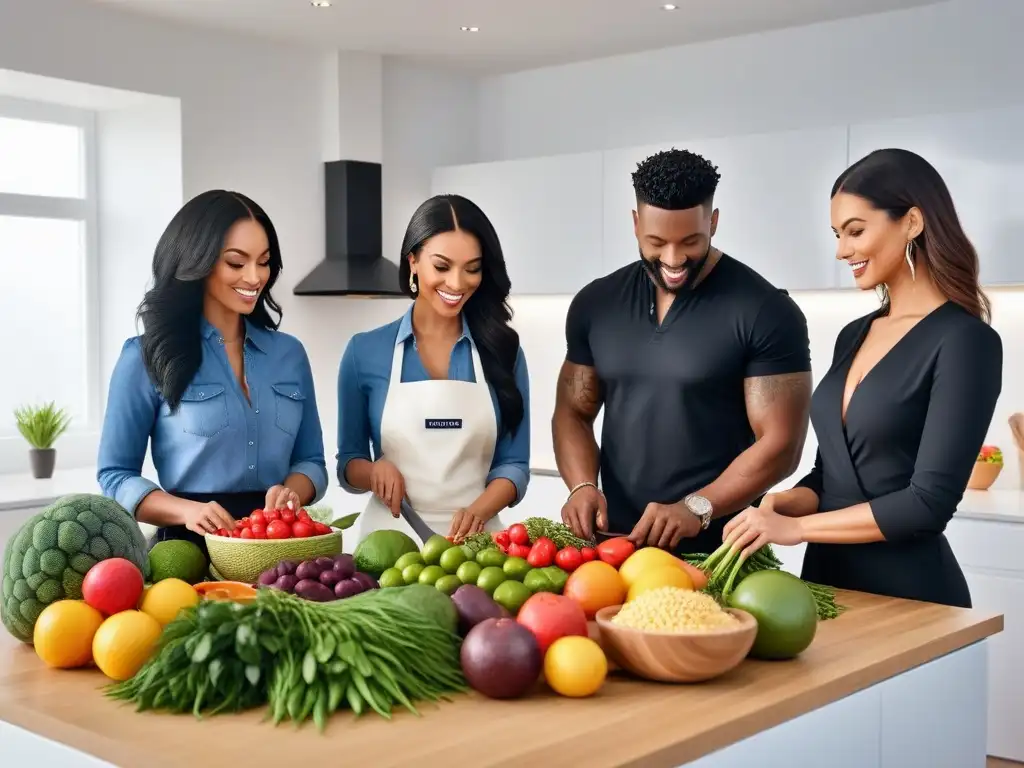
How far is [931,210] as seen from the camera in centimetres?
229

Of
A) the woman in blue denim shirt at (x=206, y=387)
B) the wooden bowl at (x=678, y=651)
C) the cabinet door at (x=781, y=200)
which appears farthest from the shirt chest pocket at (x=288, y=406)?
the cabinet door at (x=781, y=200)

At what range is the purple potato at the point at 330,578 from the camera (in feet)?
6.17

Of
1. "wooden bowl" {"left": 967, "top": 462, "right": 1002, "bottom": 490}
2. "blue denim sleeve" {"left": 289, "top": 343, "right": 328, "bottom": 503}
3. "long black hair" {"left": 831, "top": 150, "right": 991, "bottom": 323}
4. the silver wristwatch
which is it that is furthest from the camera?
"wooden bowl" {"left": 967, "top": 462, "right": 1002, "bottom": 490}

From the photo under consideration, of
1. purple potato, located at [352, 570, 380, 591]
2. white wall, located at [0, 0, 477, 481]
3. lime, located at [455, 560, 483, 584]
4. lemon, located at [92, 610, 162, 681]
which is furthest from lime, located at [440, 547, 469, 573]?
white wall, located at [0, 0, 477, 481]

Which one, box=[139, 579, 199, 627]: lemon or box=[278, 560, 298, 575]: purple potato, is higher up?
box=[278, 560, 298, 575]: purple potato

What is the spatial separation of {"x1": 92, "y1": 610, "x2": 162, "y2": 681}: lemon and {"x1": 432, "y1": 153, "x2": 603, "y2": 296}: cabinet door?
3.85 meters

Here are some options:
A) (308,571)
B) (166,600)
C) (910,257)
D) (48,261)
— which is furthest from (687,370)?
(48,261)

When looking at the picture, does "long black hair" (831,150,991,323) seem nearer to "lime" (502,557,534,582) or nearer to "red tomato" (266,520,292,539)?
"lime" (502,557,534,582)

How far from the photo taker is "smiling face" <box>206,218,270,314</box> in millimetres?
2521

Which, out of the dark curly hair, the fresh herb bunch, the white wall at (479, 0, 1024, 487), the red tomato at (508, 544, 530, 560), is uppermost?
the white wall at (479, 0, 1024, 487)

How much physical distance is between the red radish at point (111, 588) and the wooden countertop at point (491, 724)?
0.34ft

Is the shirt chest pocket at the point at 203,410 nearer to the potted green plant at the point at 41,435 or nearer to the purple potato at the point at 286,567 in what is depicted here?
the purple potato at the point at 286,567

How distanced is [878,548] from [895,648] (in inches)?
18.5

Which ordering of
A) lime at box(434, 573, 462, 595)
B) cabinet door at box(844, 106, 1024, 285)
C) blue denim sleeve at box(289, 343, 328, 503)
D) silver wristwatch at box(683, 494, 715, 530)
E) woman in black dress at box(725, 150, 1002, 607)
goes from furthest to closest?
1. cabinet door at box(844, 106, 1024, 285)
2. blue denim sleeve at box(289, 343, 328, 503)
3. silver wristwatch at box(683, 494, 715, 530)
4. woman in black dress at box(725, 150, 1002, 607)
5. lime at box(434, 573, 462, 595)
